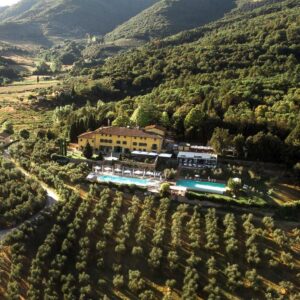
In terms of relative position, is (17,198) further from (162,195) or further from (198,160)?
(198,160)

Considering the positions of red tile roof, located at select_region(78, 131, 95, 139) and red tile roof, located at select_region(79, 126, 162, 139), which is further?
red tile roof, located at select_region(78, 131, 95, 139)

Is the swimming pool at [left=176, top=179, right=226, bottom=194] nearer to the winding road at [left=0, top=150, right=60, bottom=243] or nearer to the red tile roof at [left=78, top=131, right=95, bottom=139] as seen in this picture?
the winding road at [left=0, top=150, right=60, bottom=243]

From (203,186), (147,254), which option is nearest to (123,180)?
(203,186)

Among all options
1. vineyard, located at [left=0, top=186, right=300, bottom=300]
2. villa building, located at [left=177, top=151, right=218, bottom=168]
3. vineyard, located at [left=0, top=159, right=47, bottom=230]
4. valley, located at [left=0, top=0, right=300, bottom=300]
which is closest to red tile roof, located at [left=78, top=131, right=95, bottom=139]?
valley, located at [left=0, top=0, right=300, bottom=300]

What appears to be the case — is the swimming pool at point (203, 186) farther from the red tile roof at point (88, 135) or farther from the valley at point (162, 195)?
the red tile roof at point (88, 135)

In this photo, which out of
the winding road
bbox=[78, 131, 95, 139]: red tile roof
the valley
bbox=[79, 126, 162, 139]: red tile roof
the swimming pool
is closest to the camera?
the valley

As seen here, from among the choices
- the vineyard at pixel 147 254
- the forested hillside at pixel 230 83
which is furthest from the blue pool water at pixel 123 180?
the forested hillside at pixel 230 83

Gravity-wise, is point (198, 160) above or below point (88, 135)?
below
